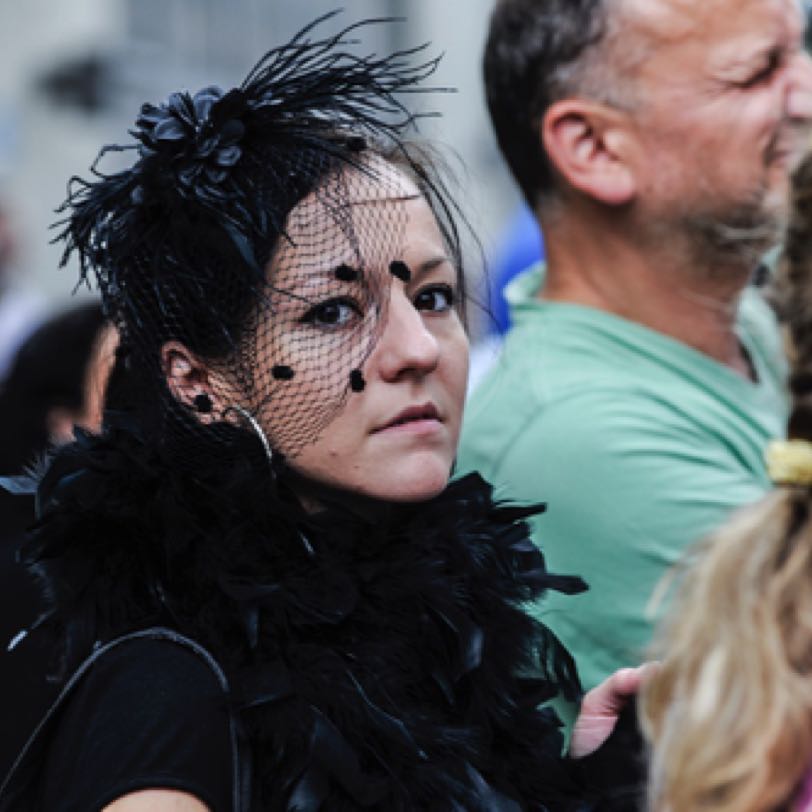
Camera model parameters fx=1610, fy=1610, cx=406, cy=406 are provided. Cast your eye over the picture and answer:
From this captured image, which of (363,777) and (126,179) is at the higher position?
(126,179)

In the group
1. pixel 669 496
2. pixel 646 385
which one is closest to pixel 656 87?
pixel 646 385

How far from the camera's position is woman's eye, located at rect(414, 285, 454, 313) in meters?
2.19

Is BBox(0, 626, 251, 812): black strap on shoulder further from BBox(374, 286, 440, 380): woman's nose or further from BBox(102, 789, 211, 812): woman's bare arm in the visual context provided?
BBox(374, 286, 440, 380): woman's nose

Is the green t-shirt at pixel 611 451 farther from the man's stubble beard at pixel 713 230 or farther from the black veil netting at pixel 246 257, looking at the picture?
the black veil netting at pixel 246 257

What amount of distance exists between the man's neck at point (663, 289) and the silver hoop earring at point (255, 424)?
1.02 m

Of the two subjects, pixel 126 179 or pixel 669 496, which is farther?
pixel 669 496

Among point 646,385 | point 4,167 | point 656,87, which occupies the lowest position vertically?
point 4,167

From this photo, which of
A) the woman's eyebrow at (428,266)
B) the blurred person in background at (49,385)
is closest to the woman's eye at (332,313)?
the woman's eyebrow at (428,266)

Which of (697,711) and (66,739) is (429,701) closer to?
(66,739)

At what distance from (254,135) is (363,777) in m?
0.84

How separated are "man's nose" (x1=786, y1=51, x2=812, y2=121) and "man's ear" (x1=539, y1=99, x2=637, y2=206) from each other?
0.29 meters

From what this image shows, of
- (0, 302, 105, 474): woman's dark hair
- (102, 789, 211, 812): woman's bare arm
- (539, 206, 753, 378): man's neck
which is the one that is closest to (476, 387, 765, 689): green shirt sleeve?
(539, 206, 753, 378): man's neck

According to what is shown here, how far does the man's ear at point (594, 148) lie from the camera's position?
289 centimetres

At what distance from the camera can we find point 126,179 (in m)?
2.14
